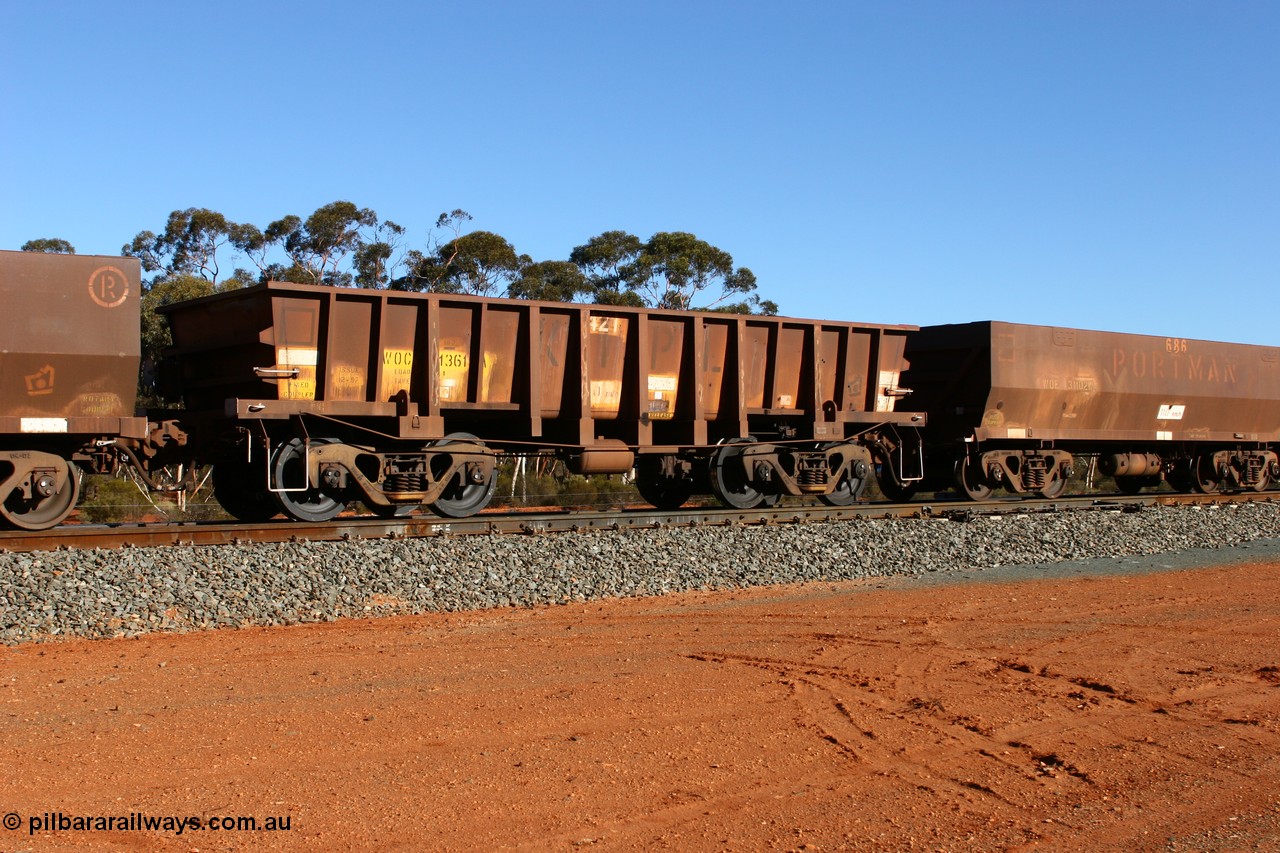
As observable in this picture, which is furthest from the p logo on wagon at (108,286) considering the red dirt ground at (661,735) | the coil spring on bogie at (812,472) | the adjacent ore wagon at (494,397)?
the coil spring on bogie at (812,472)

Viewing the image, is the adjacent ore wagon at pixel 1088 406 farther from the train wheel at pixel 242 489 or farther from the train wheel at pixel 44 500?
the train wheel at pixel 44 500

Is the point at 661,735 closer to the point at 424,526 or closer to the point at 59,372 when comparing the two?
the point at 424,526

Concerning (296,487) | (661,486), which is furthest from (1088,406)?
(296,487)

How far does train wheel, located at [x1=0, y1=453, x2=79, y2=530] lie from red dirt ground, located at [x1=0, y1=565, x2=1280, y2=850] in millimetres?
3542

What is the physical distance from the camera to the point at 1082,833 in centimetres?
445

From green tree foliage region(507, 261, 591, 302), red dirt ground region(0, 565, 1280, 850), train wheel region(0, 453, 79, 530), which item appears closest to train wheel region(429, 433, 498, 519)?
train wheel region(0, 453, 79, 530)

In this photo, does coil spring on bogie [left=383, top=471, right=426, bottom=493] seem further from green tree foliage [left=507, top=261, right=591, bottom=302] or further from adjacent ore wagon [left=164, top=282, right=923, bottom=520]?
green tree foliage [left=507, top=261, right=591, bottom=302]

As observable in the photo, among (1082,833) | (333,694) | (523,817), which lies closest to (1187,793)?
(1082,833)

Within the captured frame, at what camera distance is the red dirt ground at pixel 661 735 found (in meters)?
4.47

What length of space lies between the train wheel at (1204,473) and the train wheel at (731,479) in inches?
425

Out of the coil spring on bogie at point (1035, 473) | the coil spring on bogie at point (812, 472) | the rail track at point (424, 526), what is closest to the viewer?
the rail track at point (424, 526)

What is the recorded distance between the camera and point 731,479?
15.5 m

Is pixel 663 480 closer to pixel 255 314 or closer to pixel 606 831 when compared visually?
pixel 255 314

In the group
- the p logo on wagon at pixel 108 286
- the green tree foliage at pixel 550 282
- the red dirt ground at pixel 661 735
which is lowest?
the red dirt ground at pixel 661 735
